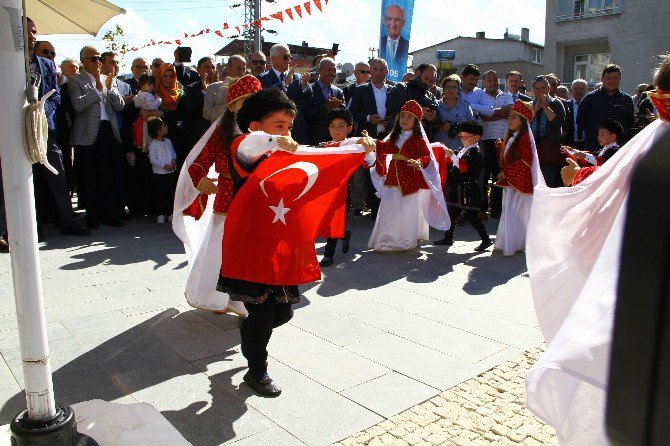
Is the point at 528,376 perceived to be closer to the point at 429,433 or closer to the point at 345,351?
the point at 429,433

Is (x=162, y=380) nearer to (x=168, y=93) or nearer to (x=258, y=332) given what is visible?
(x=258, y=332)

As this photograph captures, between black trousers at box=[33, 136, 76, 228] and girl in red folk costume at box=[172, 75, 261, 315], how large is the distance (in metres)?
2.99

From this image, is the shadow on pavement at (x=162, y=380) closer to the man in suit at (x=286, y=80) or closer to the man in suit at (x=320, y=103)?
the man in suit at (x=286, y=80)

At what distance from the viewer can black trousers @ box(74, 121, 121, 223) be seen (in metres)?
7.59

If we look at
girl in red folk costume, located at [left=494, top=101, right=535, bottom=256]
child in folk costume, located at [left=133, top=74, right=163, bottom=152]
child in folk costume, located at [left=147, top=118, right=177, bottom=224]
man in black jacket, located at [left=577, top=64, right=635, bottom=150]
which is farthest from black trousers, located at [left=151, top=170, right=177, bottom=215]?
man in black jacket, located at [left=577, top=64, right=635, bottom=150]

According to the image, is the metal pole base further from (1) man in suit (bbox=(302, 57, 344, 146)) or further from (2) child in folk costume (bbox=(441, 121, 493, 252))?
(1) man in suit (bbox=(302, 57, 344, 146))

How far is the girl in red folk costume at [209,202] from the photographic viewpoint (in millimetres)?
4129

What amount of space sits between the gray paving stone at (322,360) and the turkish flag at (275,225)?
652 millimetres

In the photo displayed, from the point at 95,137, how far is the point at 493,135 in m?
5.66

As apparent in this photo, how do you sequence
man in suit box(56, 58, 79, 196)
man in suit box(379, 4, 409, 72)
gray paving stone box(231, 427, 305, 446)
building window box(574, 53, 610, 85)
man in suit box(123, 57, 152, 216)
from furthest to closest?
building window box(574, 53, 610, 85) < man in suit box(379, 4, 409, 72) < man in suit box(123, 57, 152, 216) < man in suit box(56, 58, 79, 196) < gray paving stone box(231, 427, 305, 446)


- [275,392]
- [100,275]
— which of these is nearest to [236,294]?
[275,392]

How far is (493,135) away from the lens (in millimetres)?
9234

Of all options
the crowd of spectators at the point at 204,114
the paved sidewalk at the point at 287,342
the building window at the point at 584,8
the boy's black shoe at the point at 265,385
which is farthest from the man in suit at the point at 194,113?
the building window at the point at 584,8

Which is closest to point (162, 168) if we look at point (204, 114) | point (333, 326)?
point (204, 114)
